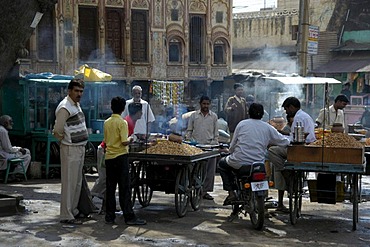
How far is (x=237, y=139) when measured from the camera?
30.2ft

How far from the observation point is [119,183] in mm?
9062

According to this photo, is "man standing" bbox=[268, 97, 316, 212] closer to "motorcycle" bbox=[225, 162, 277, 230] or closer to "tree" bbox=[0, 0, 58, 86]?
"motorcycle" bbox=[225, 162, 277, 230]

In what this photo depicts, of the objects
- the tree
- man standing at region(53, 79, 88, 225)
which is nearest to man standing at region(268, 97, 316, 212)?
man standing at region(53, 79, 88, 225)

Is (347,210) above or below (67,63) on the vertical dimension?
below

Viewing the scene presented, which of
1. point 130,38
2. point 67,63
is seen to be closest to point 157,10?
point 130,38

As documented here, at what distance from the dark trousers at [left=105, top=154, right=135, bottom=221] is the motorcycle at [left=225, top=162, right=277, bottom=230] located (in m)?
1.48

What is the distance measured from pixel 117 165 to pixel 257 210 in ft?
6.35

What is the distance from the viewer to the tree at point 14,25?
9008 millimetres

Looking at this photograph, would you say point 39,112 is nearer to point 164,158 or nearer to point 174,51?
point 164,158

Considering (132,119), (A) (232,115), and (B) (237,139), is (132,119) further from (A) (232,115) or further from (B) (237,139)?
(A) (232,115)

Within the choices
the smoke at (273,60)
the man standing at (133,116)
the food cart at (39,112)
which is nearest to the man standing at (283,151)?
the man standing at (133,116)

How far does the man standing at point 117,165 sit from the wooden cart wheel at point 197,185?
1.50 meters

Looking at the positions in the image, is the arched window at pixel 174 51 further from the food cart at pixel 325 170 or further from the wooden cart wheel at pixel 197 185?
the food cart at pixel 325 170

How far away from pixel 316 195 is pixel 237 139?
138 centimetres
